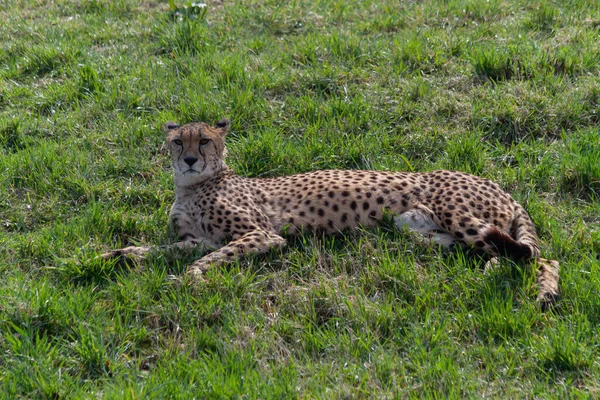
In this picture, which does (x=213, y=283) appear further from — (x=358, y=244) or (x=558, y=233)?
(x=558, y=233)

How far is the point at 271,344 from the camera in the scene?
368cm

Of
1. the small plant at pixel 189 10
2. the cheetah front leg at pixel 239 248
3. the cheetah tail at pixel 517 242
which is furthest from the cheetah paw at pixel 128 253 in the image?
the small plant at pixel 189 10

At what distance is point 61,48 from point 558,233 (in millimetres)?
4468

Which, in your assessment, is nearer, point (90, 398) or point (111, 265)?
point (90, 398)

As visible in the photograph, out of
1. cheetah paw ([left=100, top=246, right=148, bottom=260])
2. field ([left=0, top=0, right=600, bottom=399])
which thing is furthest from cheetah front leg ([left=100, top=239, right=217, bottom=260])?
field ([left=0, top=0, right=600, bottom=399])

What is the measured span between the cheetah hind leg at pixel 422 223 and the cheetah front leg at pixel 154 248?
1072 mm

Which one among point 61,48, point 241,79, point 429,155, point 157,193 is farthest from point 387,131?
point 61,48

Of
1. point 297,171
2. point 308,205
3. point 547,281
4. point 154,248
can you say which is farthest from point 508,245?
point 154,248

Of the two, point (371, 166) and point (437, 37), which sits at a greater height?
point (437, 37)

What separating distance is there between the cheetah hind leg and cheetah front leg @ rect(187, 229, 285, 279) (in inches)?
26.8

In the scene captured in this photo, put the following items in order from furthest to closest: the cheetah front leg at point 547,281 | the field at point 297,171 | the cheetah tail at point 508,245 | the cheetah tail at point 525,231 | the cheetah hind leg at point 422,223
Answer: the cheetah hind leg at point 422,223 < the cheetah tail at point 525,231 < the cheetah tail at point 508,245 < the cheetah front leg at point 547,281 < the field at point 297,171

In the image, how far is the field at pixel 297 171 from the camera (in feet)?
11.4

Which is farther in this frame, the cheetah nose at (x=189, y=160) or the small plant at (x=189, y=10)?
the small plant at (x=189, y=10)

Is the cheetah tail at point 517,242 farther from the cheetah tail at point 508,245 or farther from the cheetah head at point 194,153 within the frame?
the cheetah head at point 194,153
